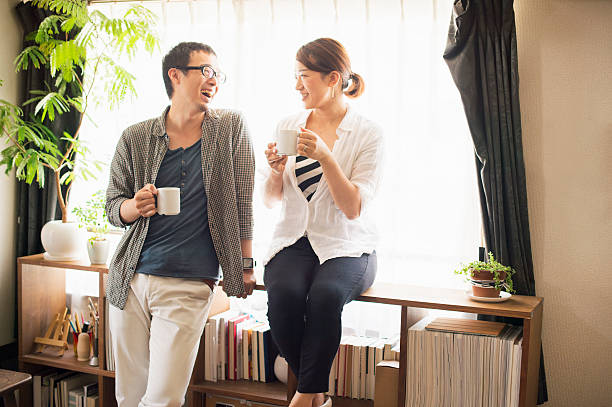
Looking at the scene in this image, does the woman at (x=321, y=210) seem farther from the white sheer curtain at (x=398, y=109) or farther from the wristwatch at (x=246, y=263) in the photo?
the white sheer curtain at (x=398, y=109)

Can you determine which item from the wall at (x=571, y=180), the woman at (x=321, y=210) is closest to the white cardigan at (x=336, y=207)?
the woman at (x=321, y=210)

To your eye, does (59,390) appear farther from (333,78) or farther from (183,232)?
(333,78)

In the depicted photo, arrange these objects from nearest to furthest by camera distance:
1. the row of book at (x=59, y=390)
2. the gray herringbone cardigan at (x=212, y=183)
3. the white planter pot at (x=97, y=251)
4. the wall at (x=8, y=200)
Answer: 1. the gray herringbone cardigan at (x=212, y=183)
2. the white planter pot at (x=97, y=251)
3. the row of book at (x=59, y=390)
4. the wall at (x=8, y=200)

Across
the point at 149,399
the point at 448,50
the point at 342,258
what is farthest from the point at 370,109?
the point at 149,399

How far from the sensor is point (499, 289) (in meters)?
2.13

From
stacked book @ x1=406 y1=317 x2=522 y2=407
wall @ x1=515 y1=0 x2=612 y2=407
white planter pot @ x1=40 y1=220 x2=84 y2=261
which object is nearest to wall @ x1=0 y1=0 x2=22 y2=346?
white planter pot @ x1=40 y1=220 x2=84 y2=261

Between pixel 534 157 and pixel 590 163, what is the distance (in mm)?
203

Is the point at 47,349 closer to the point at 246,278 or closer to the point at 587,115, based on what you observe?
the point at 246,278

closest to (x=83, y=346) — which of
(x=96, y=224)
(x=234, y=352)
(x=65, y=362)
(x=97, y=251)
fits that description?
(x=65, y=362)

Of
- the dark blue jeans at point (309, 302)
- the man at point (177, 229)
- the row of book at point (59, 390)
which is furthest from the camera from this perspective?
the row of book at point (59, 390)

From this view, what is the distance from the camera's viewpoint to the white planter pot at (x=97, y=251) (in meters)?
2.72

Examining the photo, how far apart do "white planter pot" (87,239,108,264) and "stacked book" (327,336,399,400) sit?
116 cm

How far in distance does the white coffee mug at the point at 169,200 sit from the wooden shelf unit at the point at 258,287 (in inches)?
20.1

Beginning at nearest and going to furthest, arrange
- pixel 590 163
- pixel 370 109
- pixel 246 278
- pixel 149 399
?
pixel 149 399, pixel 246 278, pixel 590 163, pixel 370 109
